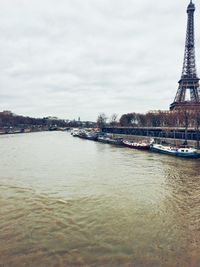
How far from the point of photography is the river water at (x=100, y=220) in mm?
10570

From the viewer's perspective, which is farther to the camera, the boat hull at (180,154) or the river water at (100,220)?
the boat hull at (180,154)

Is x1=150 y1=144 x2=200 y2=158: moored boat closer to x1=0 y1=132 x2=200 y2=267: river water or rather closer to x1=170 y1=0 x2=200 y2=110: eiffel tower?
x1=0 y1=132 x2=200 y2=267: river water

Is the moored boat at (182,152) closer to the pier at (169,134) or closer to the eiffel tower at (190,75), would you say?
the pier at (169,134)

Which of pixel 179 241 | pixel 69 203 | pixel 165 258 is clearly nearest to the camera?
pixel 165 258

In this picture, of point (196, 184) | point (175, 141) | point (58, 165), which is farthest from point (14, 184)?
point (175, 141)

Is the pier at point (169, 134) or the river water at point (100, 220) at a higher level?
the pier at point (169, 134)

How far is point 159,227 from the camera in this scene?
13391mm

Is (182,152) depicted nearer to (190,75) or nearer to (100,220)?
(100,220)

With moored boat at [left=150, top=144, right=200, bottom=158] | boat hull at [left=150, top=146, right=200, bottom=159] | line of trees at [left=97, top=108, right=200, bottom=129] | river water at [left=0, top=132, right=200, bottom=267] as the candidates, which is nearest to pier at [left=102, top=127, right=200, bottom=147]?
line of trees at [left=97, top=108, right=200, bottom=129]

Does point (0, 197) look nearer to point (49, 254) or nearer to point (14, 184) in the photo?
point (14, 184)

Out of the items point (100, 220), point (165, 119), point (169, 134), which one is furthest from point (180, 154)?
point (165, 119)

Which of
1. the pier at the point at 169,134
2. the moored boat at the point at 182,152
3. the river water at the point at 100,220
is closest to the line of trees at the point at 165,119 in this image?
the pier at the point at 169,134

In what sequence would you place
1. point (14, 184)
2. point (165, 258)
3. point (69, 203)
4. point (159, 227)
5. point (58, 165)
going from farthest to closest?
point (58, 165) < point (14, 184) < point (69, 203) < point (159, 227) < point (165, 258)

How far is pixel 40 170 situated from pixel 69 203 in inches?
505
